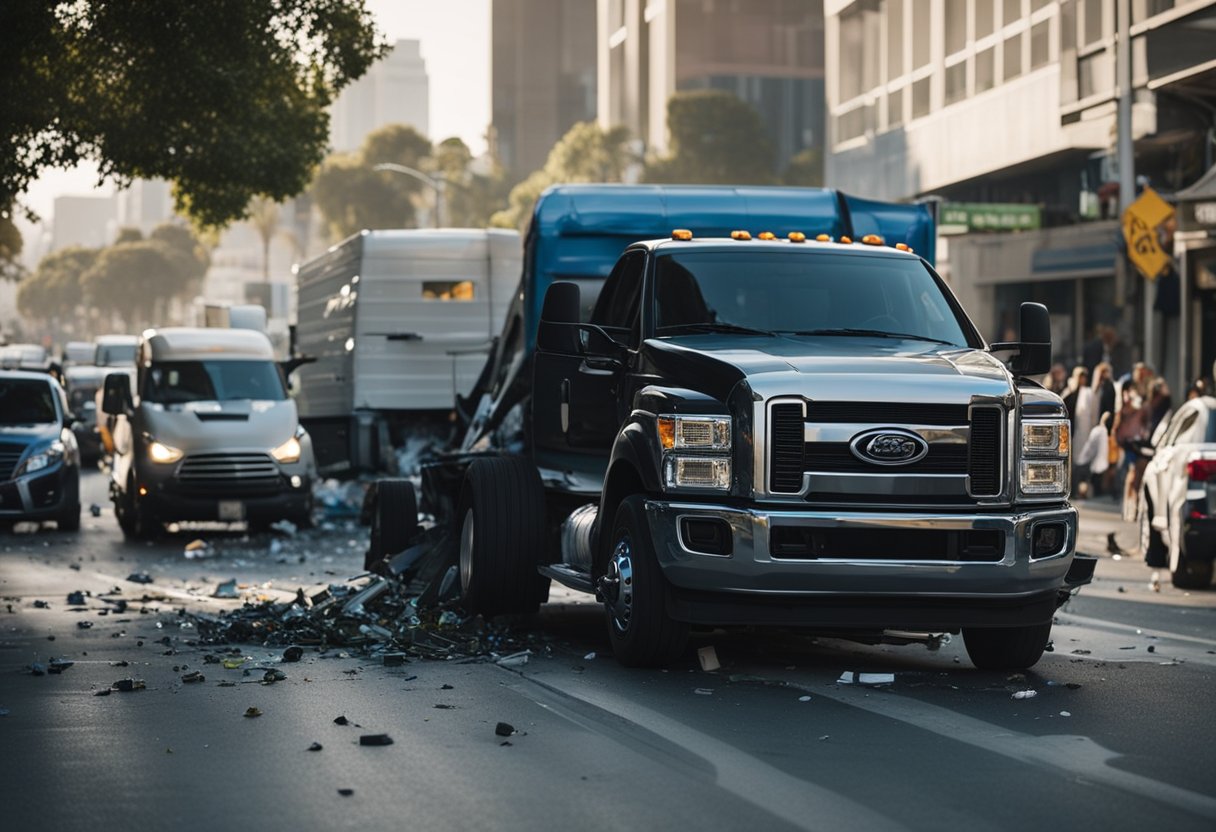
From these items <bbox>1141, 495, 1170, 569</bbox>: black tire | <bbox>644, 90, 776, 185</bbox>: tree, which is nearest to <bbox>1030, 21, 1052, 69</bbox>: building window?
<bbox>1141, 495, 1170, 569</bbox>: black tire

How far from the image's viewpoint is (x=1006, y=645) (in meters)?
10.3

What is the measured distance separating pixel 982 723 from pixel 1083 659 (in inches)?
102

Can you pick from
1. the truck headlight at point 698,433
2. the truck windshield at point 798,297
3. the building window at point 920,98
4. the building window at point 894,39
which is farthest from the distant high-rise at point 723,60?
the truck headlight at point 698,433

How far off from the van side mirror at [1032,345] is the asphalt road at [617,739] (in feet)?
5.03

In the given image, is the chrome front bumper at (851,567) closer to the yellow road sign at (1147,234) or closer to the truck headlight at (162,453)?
the truck headlight at (162,453)

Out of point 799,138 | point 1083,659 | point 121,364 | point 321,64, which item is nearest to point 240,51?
point 321,64

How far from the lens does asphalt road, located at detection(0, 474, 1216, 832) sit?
681 cm

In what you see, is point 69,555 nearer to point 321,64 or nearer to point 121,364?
point 321,64

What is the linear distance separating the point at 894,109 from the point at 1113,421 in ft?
91.6

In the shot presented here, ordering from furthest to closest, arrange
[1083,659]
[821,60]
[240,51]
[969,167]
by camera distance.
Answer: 1. [821,60]
2. [969,167]
3. [240,51]
4. [1083,659]

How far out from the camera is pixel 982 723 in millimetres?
8672

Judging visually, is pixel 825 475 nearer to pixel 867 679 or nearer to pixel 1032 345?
pixel 867 679

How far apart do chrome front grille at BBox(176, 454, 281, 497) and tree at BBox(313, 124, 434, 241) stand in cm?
9467

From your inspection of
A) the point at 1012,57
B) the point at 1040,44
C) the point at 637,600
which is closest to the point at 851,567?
the point at 637,600
